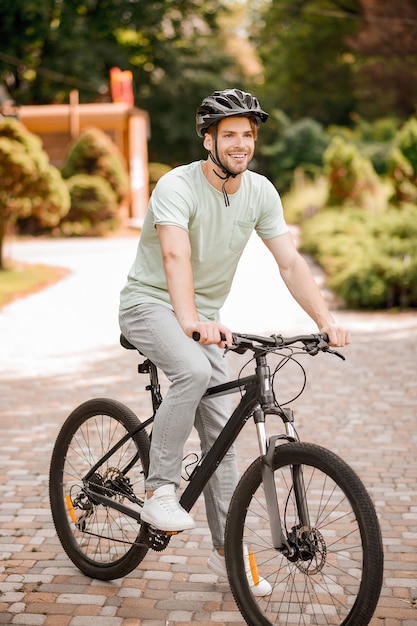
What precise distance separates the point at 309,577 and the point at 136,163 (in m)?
27.9

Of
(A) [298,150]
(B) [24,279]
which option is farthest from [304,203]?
(B) [24,279]

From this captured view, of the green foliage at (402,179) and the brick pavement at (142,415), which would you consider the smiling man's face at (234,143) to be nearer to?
the brick pavement at (142,415)

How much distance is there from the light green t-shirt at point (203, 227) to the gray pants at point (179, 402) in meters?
0.13

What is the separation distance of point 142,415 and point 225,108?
3.89 m

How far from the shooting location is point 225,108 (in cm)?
320

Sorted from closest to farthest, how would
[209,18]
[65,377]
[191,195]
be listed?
[191,195]
[65,377]
[209,18]

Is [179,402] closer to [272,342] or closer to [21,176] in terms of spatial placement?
[272,342]

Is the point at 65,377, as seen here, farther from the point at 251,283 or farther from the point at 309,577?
the point at 251,283

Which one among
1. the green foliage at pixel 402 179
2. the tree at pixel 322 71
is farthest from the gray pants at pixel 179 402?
the tree at pixel 322 71

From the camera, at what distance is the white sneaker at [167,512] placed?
130 inches

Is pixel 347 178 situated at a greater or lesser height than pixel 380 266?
greater

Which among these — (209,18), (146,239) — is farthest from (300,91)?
(146,239)

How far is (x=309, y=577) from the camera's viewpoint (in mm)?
3260

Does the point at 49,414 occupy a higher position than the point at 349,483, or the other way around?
the point at 349,483
